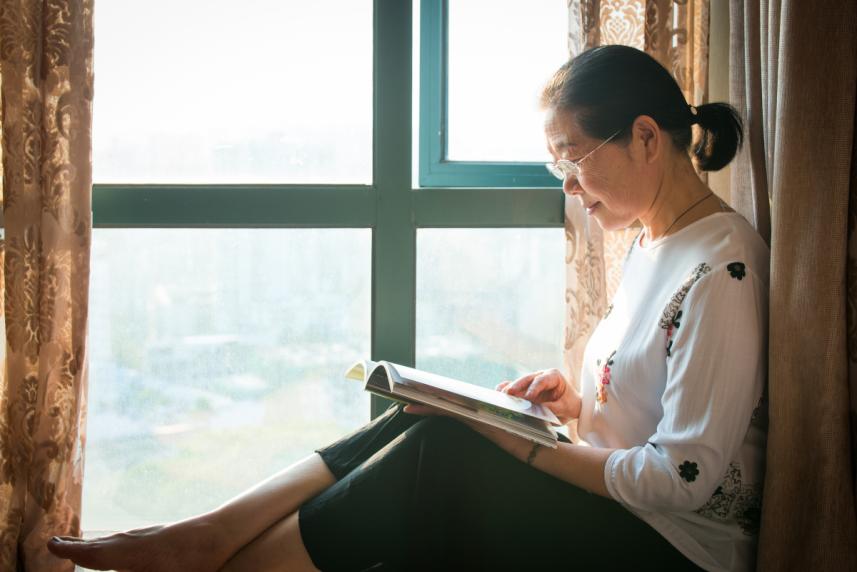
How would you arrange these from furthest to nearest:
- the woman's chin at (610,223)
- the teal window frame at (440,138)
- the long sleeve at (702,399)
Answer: the teal window frame at (440,138)
the woman's chin at (610,223)
the long sleeve at (702,399)

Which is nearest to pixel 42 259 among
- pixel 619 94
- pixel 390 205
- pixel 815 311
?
pixel 390 205

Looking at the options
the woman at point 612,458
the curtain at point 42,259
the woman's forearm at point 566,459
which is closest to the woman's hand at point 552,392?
the woman at point 612,458

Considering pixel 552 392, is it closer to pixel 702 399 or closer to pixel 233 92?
pixel 702 399

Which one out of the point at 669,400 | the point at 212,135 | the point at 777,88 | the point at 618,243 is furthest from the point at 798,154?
the point at 212,135

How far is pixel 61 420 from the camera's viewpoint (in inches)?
57.6

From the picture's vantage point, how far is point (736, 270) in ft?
3.35

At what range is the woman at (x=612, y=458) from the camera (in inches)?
38.8

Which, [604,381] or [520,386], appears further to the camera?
[520,386]

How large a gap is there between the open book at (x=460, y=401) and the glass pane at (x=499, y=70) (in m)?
0.89

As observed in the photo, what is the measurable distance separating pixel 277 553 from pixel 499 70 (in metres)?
1.32

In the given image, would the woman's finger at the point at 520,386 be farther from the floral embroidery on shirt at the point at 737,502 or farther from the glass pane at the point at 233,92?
the glass pane at the point at 233,92

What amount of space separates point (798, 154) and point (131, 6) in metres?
1.56

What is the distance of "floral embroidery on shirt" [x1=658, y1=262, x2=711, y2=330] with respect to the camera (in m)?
1.03

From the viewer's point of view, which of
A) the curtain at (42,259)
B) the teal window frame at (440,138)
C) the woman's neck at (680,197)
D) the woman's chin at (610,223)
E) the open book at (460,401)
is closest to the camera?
the open book at (460,401)
